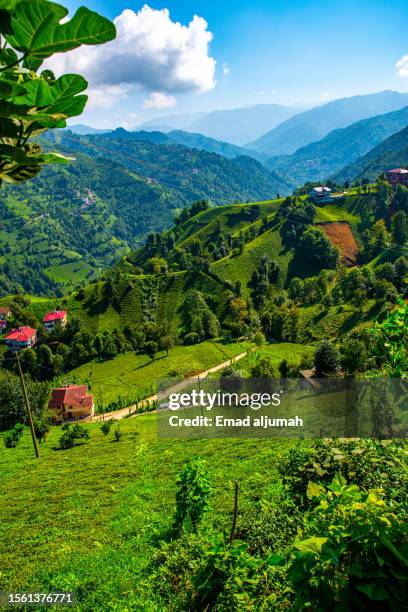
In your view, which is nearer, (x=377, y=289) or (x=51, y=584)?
(x=51, y=584)

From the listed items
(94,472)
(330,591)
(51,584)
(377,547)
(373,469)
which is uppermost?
(377,547)

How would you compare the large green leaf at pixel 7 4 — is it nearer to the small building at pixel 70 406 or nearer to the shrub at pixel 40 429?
the shrub at pixel 40 429

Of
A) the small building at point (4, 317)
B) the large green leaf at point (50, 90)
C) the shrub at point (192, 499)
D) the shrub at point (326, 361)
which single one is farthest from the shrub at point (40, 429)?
the small building at point (4, 317)

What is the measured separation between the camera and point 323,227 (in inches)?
4934

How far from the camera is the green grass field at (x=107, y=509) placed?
898 centimetres

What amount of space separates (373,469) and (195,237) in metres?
149

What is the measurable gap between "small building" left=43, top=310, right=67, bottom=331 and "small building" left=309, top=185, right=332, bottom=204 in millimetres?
98416

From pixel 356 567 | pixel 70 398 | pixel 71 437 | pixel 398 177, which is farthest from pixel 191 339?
pixel 398 177

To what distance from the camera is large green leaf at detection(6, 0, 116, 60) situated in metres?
1.15

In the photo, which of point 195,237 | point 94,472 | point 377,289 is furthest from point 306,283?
point 94,472

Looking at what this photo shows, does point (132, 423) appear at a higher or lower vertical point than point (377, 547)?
lower

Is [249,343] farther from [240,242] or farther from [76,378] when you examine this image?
[240,242]

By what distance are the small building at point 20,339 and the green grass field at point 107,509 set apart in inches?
2936

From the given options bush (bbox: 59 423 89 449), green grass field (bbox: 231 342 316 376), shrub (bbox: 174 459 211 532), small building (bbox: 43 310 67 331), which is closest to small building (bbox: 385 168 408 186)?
green grass field (bbox: 231 342 316 376)
